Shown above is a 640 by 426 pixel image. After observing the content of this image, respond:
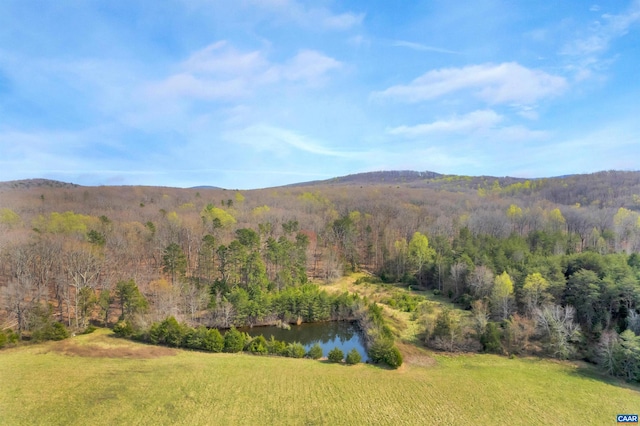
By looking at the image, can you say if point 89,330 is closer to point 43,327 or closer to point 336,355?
point 43,327

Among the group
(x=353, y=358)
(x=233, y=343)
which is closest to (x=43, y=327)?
(x=233, y=343)

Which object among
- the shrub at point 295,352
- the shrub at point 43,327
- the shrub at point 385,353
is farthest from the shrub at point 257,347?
the shrub at point 43,327

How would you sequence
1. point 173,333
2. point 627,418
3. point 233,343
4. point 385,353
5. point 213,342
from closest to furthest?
point 627,418 < point 385,353 < point 213,342 < point 233,343 < point 173,333

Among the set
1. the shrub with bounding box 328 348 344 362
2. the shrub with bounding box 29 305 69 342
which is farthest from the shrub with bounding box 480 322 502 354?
the shrub with bounding box 29 305 69 342

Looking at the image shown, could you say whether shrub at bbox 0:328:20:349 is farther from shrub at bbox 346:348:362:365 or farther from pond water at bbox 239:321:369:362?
shrub at bbox 346:348:362:365

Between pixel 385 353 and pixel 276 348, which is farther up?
pixel 385 353

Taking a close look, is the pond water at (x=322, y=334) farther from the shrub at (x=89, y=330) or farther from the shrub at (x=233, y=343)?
the shrub at (x=89, y=330)
